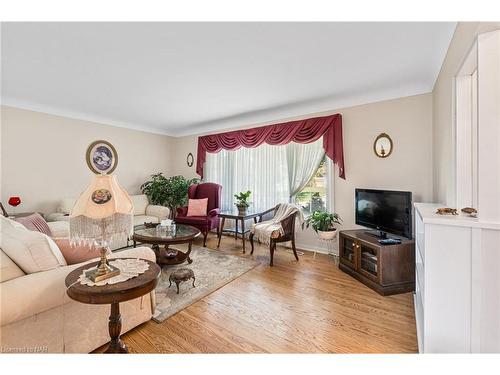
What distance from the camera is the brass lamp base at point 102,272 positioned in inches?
53.8

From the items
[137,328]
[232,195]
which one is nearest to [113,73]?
[137,328]

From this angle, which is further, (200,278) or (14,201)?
(14,201)

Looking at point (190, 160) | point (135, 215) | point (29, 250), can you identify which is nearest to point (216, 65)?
point (29, 250)

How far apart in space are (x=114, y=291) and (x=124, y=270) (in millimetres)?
258

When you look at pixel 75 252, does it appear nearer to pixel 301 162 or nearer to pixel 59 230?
pixel 59 230

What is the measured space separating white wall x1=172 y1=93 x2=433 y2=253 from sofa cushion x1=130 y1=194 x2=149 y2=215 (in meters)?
3.50

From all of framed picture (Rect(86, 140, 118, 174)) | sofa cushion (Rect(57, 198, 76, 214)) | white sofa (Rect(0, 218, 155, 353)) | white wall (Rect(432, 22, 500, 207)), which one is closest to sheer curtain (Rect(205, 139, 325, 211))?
white wall (Rect(432, 22, 500, 207))

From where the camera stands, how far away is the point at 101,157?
179 inches

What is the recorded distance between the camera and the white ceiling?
181cm

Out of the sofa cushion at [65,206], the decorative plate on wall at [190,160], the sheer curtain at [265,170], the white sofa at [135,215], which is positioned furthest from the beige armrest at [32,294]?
the decorative plate on wall at [190,160]

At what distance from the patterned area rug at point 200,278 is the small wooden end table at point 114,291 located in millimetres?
547

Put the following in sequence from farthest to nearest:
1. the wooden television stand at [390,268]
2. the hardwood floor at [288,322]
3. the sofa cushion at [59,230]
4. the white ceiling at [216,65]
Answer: the sofa cushion at [59,230], the wooden television stand at [390,268], the white ceiling at [216,65], the hardwood floor at [288,322]

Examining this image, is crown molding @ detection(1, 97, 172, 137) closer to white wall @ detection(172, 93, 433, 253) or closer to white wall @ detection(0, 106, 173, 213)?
white wall @ detection(0, 106, 173, 213)

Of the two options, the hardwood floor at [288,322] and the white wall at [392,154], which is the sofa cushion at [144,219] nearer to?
the hardwood floor at [288,322]
